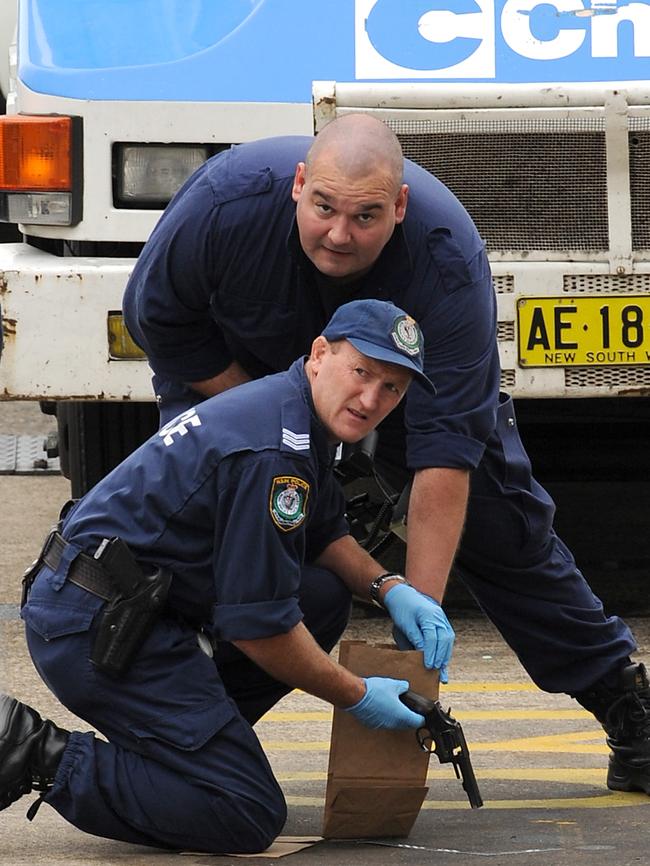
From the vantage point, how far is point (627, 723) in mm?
3885

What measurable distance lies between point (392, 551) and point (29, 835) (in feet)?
9.69

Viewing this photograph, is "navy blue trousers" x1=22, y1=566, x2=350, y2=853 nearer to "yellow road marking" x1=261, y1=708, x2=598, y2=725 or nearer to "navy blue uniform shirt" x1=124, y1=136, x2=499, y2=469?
"navy blue uniform shirt" x1=124, y1=136, x2=499, y2=469

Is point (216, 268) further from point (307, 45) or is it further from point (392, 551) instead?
point (392, 551)

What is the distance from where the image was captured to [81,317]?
16.4 feet

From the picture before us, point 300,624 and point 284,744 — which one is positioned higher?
point 300,624

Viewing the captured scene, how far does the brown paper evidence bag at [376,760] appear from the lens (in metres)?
3.41

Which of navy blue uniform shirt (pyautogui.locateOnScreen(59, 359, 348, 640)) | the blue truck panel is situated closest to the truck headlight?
the blue truck panel

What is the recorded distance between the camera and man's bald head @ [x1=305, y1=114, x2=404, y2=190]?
3451 mm

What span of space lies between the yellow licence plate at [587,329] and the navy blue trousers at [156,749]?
5.97 ft

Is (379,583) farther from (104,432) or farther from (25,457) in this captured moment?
(25,457)

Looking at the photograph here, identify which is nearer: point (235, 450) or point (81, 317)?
point (235, 450)

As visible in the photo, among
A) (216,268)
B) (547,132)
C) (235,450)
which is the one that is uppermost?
(547,132)

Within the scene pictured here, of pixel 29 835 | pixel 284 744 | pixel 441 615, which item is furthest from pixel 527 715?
pixel 29 835

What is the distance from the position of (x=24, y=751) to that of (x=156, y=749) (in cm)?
23
